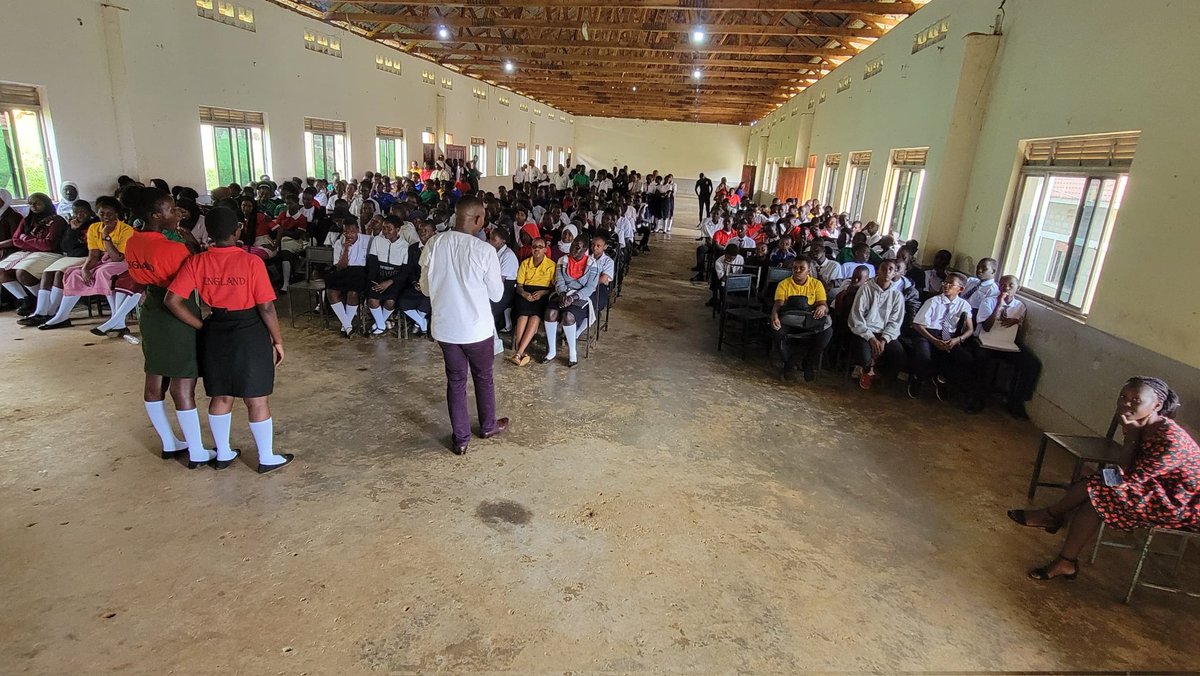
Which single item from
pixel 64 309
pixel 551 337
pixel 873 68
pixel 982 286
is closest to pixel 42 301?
pixel 64 309

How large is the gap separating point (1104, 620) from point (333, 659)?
3283mm

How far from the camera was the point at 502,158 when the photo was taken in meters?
24.0

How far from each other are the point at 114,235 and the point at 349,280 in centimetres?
193

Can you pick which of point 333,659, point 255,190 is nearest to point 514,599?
point 333,659

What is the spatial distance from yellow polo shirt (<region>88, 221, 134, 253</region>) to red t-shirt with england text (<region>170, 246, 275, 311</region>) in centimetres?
300

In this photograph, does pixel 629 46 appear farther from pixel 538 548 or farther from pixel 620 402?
pixel 538 548

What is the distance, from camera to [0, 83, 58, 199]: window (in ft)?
22.8

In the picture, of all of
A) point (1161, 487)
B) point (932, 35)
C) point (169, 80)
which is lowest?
point (1161, 487)

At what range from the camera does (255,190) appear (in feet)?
30.8

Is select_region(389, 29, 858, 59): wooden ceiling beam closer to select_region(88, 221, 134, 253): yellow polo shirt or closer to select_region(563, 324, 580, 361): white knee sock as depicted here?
select_region(563, 324, 580, 361): white knee sock

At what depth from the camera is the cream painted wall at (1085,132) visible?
387cm

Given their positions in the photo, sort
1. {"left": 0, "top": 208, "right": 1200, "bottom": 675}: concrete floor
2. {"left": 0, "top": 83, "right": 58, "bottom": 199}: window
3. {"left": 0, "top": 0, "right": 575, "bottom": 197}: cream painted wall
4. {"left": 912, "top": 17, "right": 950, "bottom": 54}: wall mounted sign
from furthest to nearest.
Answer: {"left": 912, "top": 17, "right": 950, "bottom": 54}: wall mounted sign < {"left": 0, "top": 0, "right": 575, "bottom": 197}: cream painted wall < {"left": 0, "top": 83, "right": 58, "bottom": 199}: window < {"left": 0, "top": 208, "right": 1200, "bottom": 675}: concrete floor

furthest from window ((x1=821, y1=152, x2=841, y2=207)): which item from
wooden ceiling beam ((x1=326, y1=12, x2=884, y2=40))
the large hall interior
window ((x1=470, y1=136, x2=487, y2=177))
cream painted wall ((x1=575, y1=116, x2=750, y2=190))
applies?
cream painted wall ((x1=575, y1=116, x2=750, y2=190))

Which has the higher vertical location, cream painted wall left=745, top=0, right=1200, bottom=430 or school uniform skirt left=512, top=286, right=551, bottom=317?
cream painted wall left=745, top=0, right=1200, bottom=430
